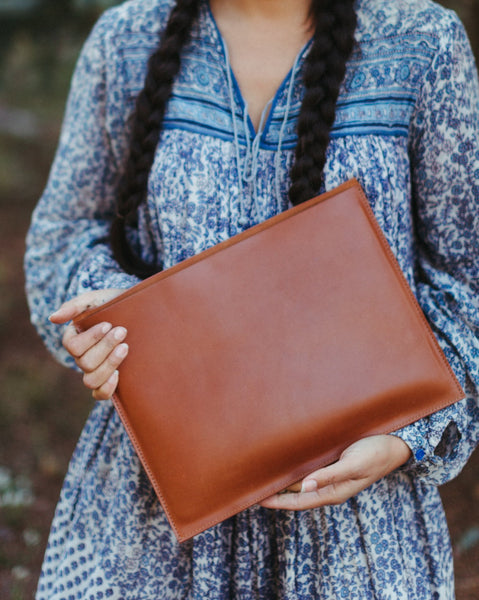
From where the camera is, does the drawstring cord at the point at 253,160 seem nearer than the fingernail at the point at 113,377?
No

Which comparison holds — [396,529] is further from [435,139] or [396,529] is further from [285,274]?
[435,139]

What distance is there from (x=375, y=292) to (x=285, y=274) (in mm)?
150

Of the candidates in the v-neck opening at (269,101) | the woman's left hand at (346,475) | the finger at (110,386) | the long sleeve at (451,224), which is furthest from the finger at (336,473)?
the v-neck opening at (269,101)

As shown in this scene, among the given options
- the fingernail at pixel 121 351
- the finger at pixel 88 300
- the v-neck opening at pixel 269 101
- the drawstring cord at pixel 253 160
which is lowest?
the fingernail at pixel 121 351

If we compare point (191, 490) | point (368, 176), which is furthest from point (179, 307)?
point (368, 176)

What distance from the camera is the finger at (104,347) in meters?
0.92

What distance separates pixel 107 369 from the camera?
3.05ft

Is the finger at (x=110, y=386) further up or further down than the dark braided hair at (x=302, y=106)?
further down

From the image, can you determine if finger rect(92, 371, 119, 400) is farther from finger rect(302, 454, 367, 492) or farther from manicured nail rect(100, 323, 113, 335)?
finger rect(302, 454, 367, 492)

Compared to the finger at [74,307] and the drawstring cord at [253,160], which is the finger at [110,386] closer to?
the finger at [74,307]

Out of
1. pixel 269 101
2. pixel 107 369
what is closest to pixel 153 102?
pixel 269 101

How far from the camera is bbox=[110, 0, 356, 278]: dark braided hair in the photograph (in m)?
0.99

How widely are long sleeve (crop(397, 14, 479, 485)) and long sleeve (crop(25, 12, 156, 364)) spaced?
1.98ft

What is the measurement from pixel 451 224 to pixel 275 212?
1.11 ft
